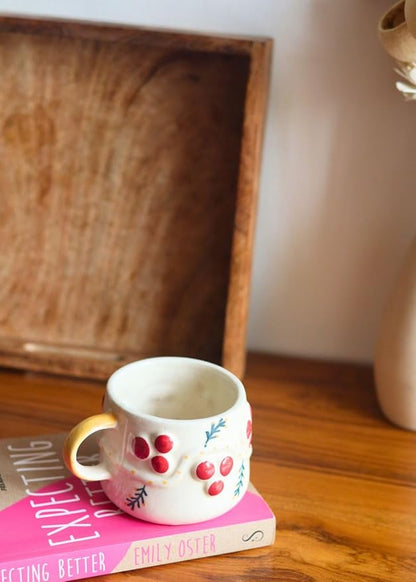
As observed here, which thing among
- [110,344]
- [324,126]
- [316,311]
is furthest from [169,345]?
[324,126]

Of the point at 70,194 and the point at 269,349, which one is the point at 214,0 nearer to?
the point at 70,194

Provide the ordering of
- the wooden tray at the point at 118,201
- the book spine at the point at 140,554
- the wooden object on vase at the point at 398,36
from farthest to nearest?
the wooden tray at the point at 118,201, the wooden object on vase at the point at 398,36, the book spine at the point at 140,554

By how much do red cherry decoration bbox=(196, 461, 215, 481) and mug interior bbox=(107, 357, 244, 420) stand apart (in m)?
0.07

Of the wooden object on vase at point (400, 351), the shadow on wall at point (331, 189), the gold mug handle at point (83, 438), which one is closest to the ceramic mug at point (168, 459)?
the gold mug handle at point (83, 438)

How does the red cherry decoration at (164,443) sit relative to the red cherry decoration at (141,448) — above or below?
above

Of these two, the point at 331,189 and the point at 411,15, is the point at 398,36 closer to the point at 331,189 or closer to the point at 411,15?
the point at 411,15

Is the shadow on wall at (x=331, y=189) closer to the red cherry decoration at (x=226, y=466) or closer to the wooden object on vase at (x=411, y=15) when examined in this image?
the wooden object on vase at (x=411, y=15)

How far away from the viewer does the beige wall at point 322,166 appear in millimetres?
784

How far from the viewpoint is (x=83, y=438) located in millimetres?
535

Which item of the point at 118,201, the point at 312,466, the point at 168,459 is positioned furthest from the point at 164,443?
the point at 118,201

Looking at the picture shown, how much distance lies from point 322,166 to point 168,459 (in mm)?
404

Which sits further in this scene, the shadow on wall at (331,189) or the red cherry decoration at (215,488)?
the shadow on wall at (331,189)

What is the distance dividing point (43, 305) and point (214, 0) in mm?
343

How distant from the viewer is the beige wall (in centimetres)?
78
